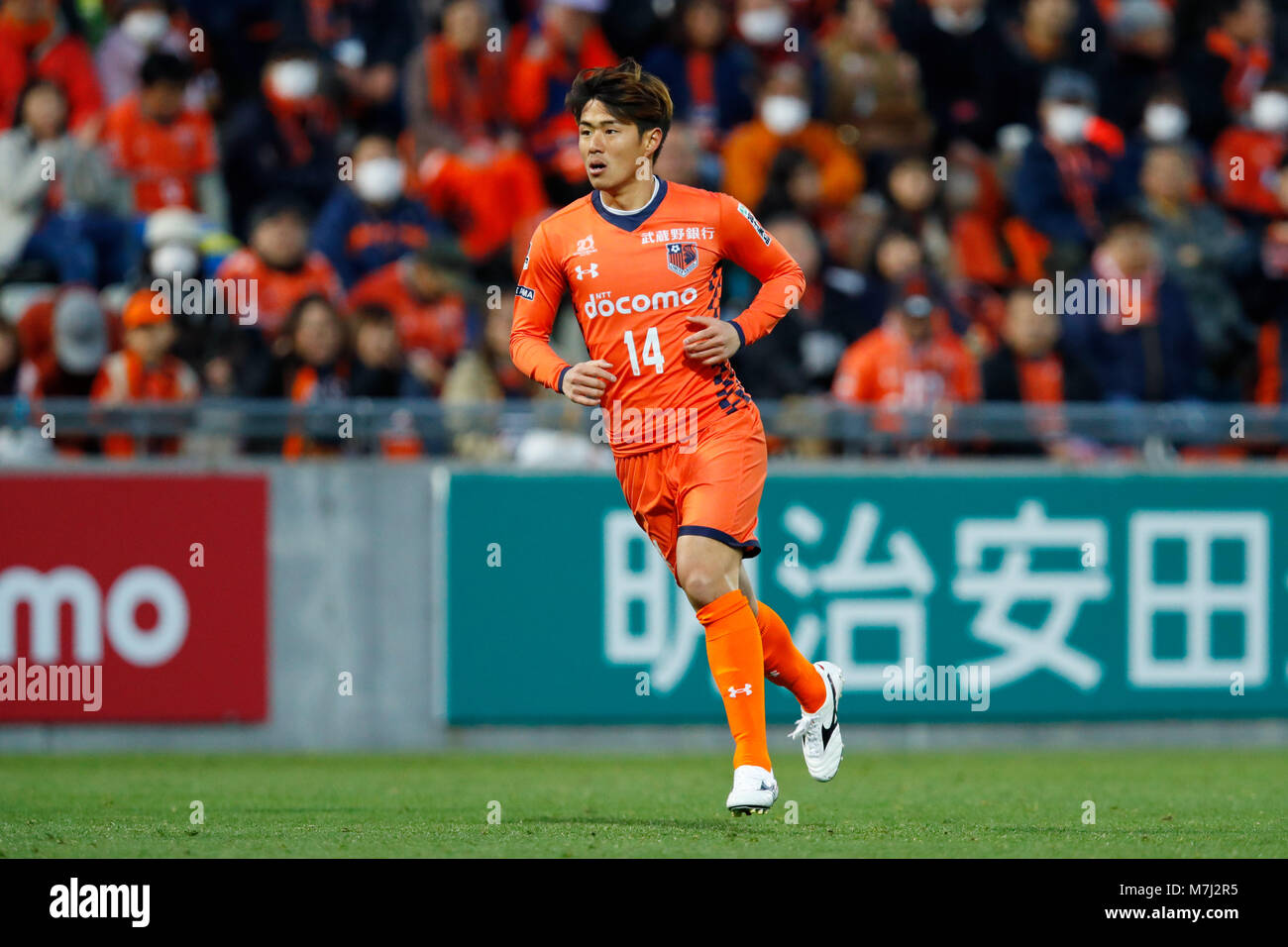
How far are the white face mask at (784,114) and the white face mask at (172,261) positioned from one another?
3.92 m

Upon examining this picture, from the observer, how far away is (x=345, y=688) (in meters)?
10.8

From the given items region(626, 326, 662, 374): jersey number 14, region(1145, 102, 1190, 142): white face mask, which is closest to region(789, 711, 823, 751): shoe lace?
region(626, 326, 662, 374): jersey number 14

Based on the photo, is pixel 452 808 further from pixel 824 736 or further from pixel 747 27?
pixel 747 27

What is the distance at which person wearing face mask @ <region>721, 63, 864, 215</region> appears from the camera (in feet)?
42.8

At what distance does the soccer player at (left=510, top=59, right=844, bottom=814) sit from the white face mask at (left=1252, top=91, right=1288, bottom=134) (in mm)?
8559

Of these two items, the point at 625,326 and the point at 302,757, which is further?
the point at 302,757

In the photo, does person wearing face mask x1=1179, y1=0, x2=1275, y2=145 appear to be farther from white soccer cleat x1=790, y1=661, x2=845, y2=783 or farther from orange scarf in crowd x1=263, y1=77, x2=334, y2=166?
white soccer cleat x1=790, y1=661, x2=845, y2=783

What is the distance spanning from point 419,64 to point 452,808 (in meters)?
7.14

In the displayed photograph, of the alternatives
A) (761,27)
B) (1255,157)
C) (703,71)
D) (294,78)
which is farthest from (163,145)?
(1255,157)

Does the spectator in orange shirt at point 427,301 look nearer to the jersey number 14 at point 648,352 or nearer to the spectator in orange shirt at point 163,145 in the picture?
the spectator in orange shirt at point 163,145

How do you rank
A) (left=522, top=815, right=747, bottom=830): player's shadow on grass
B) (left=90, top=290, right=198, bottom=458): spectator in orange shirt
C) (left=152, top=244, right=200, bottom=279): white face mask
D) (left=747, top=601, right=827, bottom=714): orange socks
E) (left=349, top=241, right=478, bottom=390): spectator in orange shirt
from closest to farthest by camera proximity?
1. (left=522, top=815, right=747, bottom=830): player's shadow on grass
2. (left=747, top=601, right=827, bottom=714): orange socks
3. (left=90, top=290, right=198, bottom=458): spectator in orange shirt
4. (left=152, top=244, right=200, bottom=279): white face mask
5. (left=349, top=241, right=478, bottom=390): spectator in orange shirt

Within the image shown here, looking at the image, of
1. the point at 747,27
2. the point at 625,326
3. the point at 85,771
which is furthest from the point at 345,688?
the point at 747,27

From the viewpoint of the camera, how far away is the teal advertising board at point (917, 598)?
10.8 m

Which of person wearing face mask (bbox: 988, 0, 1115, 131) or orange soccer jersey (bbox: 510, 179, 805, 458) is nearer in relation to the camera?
orange soccer jersey (bbox: 510, 179, 805, 458)
